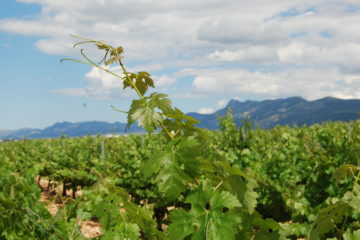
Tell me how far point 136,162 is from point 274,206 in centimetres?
272

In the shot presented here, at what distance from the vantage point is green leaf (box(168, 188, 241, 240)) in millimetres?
1395

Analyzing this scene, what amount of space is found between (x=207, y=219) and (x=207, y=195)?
80 mm

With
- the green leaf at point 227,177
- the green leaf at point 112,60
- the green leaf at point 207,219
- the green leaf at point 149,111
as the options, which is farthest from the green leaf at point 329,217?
the green leaf at point 112,60

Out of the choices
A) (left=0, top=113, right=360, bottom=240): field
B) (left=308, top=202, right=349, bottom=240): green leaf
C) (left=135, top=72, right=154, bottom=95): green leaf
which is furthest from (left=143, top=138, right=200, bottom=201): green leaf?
(left=308, top=202, right=349, bottom=240): green leaf

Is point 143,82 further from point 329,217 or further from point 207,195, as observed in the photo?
point 329,217

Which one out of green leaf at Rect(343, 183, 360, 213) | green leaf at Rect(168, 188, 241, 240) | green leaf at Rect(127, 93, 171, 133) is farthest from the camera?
green leaf at Rect(343, 183, 360, 213)

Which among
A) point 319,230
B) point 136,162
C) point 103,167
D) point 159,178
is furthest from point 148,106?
point 103,167

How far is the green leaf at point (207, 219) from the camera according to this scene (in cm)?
139

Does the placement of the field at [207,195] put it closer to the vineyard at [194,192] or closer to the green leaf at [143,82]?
the vineyard at [194,192]

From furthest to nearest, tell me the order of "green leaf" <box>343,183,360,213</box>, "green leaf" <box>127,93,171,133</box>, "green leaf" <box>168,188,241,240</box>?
"green leaf" <box>343,183,360,213</box>, "green leaf" <box>127,93,171,133</box>, "green leaf" <box>168,188,241,240</box>

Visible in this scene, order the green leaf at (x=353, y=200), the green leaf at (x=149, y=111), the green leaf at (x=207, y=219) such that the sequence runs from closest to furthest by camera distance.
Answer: the green leaf at (x=207, y=219)
the green leaf at (x=149, y=111)
the green leaf at (x=353, y=200)

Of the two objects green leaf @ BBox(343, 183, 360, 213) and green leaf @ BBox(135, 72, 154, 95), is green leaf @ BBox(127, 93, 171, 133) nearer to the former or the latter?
green leaf @ BBox(135, 72, 154, 95)

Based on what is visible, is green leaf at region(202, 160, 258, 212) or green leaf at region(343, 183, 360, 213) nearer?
green leaf at region(202, 160, 258, 212)

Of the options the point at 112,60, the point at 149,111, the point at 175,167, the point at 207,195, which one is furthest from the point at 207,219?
the point at 112,60
